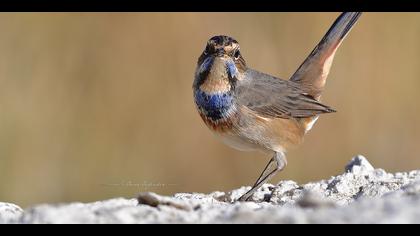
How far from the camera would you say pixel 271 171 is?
714 cm

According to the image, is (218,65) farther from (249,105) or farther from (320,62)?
(320,62)

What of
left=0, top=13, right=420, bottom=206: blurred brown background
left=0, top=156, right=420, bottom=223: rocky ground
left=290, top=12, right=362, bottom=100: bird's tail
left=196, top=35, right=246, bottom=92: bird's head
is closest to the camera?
left=0, top=156, right=420, bottom=223: rocky ground

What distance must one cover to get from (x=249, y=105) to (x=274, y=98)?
40cm

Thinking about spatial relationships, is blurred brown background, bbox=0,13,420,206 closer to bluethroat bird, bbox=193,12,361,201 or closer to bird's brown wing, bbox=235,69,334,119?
bird's brown wing, bbox=235,69,334,119

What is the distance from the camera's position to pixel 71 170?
9.94 metres

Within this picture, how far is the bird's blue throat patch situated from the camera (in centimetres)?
682

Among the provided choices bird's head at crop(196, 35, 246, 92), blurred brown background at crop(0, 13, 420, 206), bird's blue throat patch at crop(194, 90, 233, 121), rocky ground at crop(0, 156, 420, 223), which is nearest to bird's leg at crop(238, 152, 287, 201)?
bird's blue throat patch at crop(194, 90, 233, 121)

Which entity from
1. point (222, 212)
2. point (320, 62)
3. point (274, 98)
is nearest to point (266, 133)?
point (274, 98)

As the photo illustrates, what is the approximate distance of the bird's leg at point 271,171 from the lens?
260 inches

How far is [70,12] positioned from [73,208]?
566 cm

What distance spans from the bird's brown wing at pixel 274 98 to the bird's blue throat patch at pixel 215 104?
144 millimetres

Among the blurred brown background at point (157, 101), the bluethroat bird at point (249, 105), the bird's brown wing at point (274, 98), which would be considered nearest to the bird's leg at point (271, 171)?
the bluethroat bird at point (249, 105)
